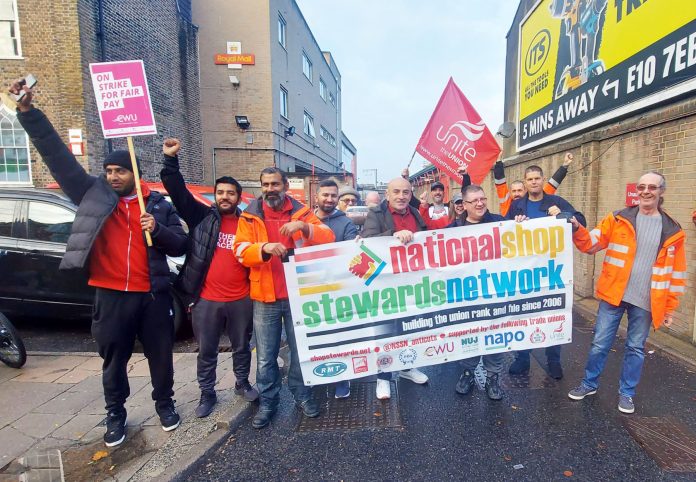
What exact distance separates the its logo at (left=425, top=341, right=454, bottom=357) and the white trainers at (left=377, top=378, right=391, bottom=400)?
567 millimetres

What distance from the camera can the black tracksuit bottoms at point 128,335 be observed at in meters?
2.74

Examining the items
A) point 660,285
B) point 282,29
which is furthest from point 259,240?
point 282,29

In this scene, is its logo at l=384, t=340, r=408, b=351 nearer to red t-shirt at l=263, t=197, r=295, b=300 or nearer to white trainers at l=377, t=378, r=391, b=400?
white trainers at l=377, t=378, r=391, b=400

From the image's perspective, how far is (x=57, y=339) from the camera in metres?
5.18

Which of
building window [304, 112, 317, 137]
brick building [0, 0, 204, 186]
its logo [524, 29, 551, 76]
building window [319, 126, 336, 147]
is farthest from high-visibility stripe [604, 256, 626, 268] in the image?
building window [319, 126, 336, 147]

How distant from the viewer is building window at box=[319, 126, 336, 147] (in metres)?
32.9

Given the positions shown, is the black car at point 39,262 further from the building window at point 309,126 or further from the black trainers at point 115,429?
the building window at point 309,126

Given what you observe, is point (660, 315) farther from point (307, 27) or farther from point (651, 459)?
point (307, 27)

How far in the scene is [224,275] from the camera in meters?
3.14

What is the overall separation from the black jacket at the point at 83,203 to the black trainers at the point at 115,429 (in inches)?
39.4

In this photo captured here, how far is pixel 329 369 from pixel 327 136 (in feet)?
112

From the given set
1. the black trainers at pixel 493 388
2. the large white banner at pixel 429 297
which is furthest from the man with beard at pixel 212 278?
the black trainers at pixel 493 388

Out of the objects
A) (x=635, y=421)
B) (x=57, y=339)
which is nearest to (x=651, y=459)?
(x=635, y=421)

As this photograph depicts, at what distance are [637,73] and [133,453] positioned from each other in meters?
7.75
